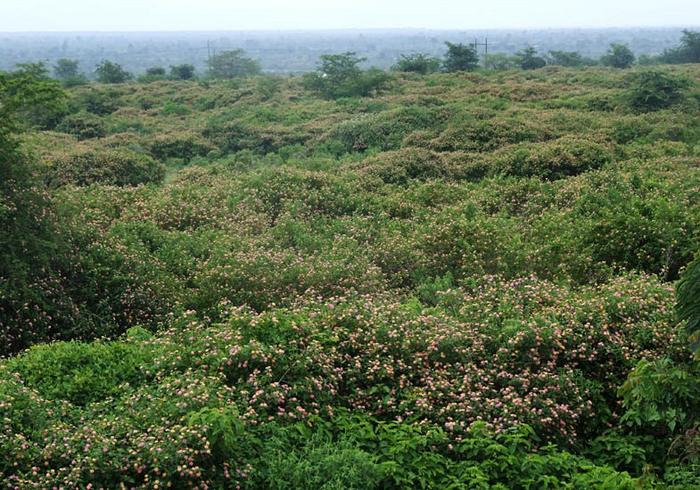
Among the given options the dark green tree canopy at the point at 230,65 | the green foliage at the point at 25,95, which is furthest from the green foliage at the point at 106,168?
the dark green tree canopy at the point at 230,65

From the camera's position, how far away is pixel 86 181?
1911 centimetres

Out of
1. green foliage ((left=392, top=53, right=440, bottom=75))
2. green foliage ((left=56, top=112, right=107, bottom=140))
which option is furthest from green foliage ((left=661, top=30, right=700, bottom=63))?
green foliage ((left=56, top=112, right=107, bottom=140))

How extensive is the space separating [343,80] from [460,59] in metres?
12.0

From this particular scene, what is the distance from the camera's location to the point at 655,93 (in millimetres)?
26641

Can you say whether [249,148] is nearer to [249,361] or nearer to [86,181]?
[86,181]

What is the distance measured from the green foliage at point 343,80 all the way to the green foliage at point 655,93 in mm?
11906

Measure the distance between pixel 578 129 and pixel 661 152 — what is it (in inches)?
150

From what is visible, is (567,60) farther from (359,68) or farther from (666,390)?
(666,390)

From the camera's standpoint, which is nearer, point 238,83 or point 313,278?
point 313,278

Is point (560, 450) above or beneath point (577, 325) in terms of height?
beneath

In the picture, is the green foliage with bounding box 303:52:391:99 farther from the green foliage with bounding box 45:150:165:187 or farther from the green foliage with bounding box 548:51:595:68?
the green foliage with bounding box 548:51:595:68

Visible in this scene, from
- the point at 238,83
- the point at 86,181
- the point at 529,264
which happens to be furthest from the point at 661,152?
the point at 238,83

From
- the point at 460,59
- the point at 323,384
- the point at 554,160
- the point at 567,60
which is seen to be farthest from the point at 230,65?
the point at 323,384

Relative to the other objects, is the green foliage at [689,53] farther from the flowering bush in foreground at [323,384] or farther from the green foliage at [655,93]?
the flowering bush in foreground at [323,384]
